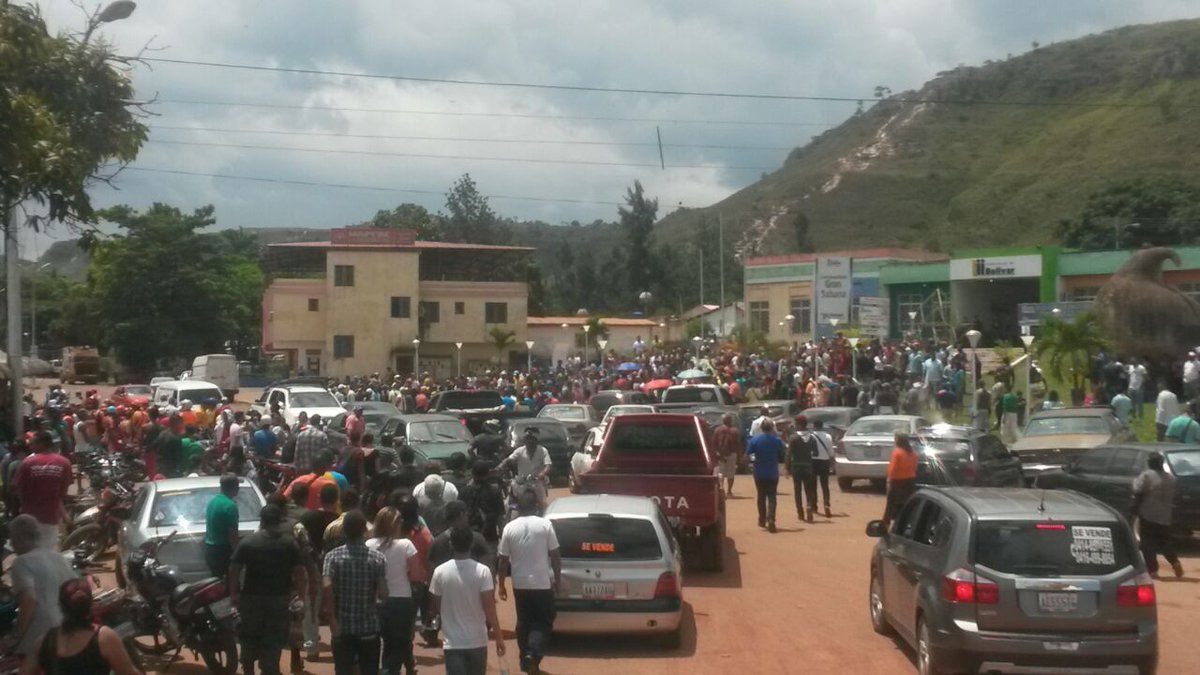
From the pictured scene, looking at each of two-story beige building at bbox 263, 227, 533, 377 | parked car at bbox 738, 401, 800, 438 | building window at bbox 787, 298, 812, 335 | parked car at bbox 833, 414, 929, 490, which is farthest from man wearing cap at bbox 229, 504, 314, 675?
building window at bbox 787, 298, 812, 335

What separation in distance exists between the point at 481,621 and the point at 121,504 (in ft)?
29.3

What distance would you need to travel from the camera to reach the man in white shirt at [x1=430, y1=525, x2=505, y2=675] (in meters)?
8.82

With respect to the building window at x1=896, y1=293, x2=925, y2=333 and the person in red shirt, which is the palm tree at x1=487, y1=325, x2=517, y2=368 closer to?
the building window at x1=896, y1=293, x2=925, y2=333

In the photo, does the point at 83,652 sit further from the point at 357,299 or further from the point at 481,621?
the point at 357,299

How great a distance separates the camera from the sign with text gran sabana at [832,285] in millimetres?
45656

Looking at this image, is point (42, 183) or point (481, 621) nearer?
point (481, 621)

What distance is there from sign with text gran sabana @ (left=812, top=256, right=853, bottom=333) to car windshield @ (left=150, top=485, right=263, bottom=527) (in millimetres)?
34034

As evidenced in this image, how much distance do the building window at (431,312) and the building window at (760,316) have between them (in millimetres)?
18591

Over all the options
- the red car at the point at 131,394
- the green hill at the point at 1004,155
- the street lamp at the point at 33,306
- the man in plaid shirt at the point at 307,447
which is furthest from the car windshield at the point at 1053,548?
the green hill at the point at 1004,155

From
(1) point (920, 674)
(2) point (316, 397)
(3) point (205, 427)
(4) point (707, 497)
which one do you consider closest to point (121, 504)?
(4) point (707, 497)

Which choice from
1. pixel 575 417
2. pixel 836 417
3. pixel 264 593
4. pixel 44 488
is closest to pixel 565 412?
pixel 575 417

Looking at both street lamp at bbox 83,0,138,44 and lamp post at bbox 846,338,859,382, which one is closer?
street lamp at bbox 83,0,138,44

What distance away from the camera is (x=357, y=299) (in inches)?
2717

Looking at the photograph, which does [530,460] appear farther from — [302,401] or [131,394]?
[131,394]
